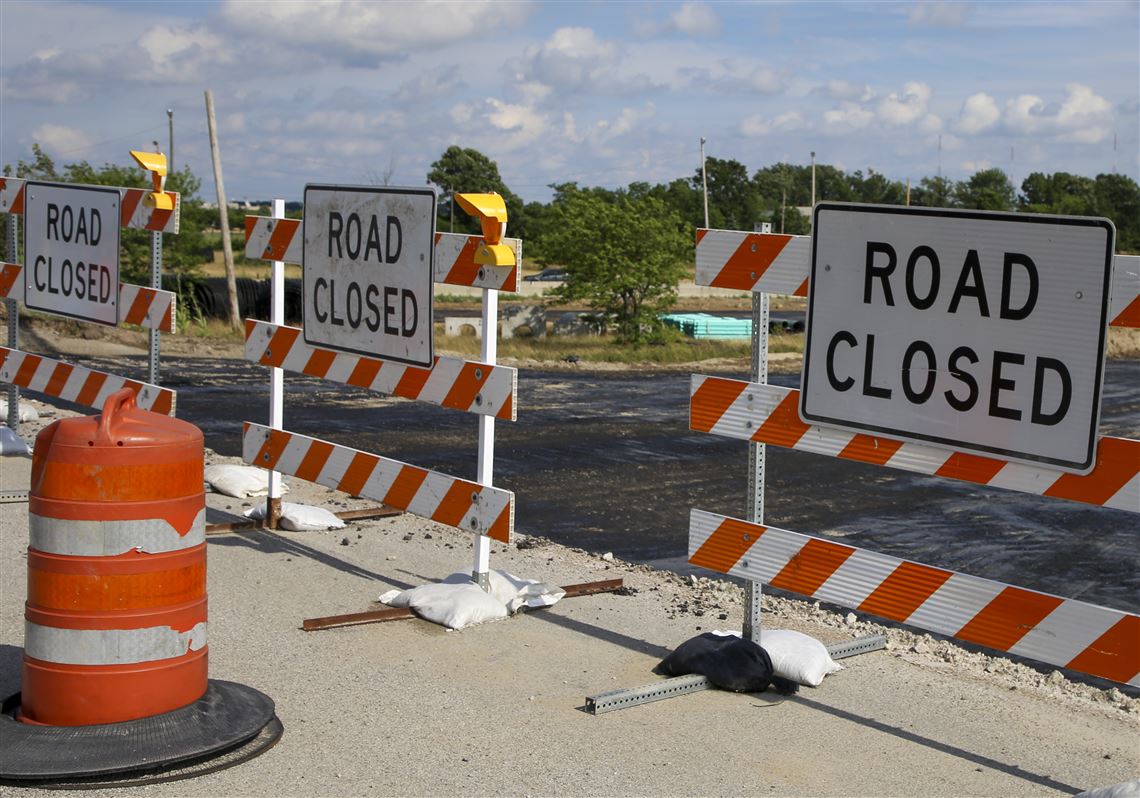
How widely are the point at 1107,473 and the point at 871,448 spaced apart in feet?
3.30

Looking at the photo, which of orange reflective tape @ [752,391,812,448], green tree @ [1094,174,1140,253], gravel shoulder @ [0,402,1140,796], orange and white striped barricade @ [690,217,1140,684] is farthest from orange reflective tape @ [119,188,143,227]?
green tree @ [1094,174,1140,253]

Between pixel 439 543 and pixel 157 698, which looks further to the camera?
pixel 439 543

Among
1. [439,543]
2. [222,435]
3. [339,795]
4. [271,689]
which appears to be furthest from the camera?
[222,435]

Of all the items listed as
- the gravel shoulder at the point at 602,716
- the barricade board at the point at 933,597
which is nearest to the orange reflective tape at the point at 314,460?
the gravel shoulder at the point at 602,716

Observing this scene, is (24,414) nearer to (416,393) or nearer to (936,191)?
(416,393)

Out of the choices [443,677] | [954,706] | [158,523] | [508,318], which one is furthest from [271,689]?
[508,318]

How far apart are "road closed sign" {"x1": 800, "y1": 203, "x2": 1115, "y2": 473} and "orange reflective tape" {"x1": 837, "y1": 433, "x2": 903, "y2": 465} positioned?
56mm

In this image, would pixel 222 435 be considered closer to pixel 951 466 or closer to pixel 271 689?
pixel 271 689

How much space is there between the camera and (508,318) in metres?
45.7

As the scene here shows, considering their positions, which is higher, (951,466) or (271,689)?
(951,466)

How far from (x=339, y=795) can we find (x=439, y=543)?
436 centimetres

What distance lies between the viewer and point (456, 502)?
7.03m

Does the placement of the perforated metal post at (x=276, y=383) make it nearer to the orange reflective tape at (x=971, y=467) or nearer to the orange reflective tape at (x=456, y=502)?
the orange reflective tape at (x=456, y=502)

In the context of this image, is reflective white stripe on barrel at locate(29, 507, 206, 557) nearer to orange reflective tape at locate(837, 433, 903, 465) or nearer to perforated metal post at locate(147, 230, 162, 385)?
orange reflective tape at locate(837, 433, 903, 465)
